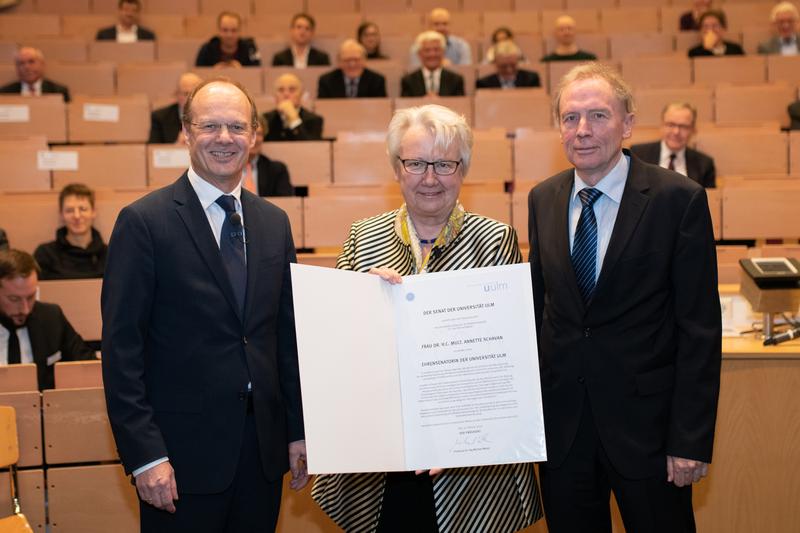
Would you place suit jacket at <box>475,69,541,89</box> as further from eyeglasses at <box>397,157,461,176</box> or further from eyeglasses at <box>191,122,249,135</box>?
eyeglasses at <box>191,122,249,135</box>

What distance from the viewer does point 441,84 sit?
7969 mm

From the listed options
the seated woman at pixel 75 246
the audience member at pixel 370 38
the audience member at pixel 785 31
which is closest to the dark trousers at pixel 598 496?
the seated woman at pixel 75 246

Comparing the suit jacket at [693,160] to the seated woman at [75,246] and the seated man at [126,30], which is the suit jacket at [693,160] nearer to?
the seated woman at [75,246]

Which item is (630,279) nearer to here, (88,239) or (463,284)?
(463,284)

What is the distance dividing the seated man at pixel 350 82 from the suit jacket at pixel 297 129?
3.07ft

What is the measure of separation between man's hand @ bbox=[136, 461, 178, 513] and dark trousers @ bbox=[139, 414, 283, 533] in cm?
6

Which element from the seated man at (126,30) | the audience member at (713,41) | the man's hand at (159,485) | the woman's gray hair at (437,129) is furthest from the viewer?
the seated man at (126,30)

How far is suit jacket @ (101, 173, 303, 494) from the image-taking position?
215 centimetres

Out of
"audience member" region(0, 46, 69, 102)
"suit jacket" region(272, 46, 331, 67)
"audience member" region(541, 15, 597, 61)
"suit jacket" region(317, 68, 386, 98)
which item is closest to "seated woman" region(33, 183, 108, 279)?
"audience member" region(0, 46, 69, 102)

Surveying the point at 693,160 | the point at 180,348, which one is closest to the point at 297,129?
the point at 693,160

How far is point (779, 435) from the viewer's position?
3.18m

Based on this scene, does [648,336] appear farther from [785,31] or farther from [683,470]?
[785,31]

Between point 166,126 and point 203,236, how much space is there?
5.05 meters

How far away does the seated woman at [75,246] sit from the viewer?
5.40m
